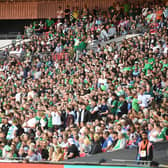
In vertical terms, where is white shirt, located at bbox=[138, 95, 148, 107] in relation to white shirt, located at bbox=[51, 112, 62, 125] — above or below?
above

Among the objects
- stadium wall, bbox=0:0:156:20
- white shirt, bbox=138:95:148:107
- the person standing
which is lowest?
the person standing

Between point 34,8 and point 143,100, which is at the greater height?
point 34,8

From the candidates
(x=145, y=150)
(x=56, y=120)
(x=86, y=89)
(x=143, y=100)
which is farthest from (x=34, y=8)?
(x=145, y=150)

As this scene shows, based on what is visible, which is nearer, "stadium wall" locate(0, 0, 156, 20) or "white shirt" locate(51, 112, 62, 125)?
"white shirt" locate(51, 112, 62, 125)

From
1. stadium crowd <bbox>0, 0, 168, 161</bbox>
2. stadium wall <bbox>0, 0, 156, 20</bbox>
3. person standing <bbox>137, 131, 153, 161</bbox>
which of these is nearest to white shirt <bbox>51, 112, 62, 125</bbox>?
stadium crowd <bbox>0, 0, 168, 161</bbox>

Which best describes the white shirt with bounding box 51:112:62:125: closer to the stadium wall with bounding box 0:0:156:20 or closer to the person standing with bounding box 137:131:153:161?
the person standing with bounding box 137:131:153:161

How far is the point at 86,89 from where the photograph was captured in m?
16.5

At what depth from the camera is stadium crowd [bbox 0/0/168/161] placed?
41.6ft

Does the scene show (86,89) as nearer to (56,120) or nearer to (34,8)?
(56,120)

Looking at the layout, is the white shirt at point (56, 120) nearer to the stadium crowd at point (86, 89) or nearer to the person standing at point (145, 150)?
the stadium crowd at point (86, 89)

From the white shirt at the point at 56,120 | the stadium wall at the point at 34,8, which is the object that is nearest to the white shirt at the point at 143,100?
the white shirt at the point at 56,120

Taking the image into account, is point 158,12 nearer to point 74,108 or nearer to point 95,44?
point 95,44

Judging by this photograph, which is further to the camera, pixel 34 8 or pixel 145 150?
pixel 34 8

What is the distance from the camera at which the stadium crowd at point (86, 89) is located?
1269 cm
